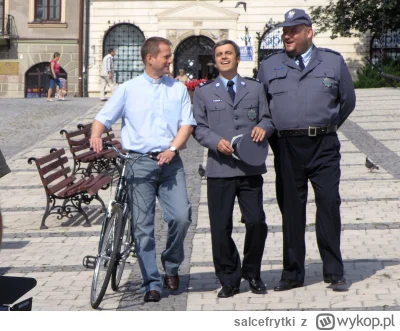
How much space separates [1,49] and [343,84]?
36.4 metres

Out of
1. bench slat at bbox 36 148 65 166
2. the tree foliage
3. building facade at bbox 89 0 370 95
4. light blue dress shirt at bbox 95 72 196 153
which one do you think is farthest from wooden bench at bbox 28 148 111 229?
building facade at bbox 89 0 370 95

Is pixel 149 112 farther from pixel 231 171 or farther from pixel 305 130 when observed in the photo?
Answer: pixel 305 130

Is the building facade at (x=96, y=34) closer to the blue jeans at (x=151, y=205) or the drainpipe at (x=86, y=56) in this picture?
the drainpipe at (x=86, y=56)

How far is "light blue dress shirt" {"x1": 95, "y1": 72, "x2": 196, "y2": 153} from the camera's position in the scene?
24.0 feet

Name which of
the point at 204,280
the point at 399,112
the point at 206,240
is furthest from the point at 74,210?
the point at 399,112

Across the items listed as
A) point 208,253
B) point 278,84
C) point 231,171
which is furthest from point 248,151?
point 208,253

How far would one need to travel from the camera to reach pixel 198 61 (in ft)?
138

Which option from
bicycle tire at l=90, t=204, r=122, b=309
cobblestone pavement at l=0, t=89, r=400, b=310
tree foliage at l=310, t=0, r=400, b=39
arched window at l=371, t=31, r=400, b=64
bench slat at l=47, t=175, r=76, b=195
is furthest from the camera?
arched window at l=371, t=31, r=400, b=64

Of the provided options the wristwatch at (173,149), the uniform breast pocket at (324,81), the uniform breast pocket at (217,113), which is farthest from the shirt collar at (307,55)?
the wristwatch at (173,149)

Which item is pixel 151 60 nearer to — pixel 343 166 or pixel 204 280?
pixel 204 280

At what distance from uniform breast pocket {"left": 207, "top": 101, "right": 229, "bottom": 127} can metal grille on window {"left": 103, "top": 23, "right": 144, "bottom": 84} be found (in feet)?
113

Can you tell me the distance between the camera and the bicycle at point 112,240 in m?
7.07

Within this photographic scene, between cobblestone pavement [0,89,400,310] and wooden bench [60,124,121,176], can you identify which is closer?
cobblestone pavement [0,89,400,310]

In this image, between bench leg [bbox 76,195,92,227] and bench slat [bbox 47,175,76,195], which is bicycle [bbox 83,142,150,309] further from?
bench slat [bbox 47,175,76,195]
